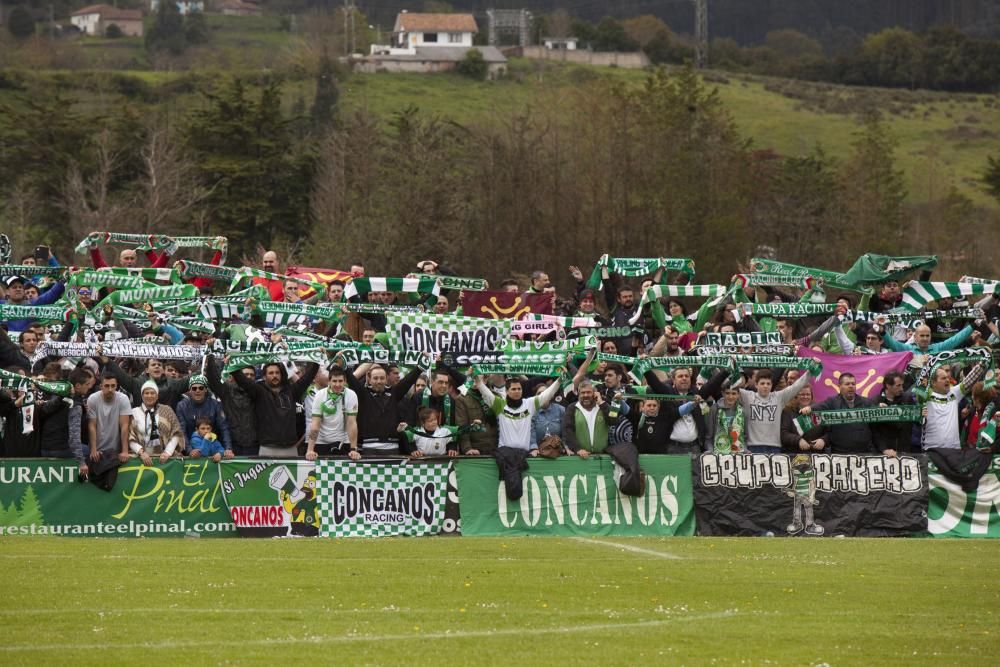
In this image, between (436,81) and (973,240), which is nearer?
(973,240)

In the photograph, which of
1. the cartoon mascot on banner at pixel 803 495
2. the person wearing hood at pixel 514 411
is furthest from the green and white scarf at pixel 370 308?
the cartoon mascot on banner at pixel 803 495

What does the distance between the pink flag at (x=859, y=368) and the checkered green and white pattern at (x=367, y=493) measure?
593 centimetres

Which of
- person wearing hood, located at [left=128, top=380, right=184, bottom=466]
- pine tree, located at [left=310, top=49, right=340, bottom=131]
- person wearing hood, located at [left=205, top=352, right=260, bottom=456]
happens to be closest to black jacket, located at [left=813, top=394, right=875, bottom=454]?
person wearing hood, located at [left=205, top=352, right=260, bottom=456]

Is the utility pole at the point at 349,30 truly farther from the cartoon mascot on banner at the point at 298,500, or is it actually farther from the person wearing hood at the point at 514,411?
the cartoon mascot on banner at the point at 298,500

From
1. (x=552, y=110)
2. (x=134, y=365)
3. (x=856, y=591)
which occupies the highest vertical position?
(x=552, y=110)

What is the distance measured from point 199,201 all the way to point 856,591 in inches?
2752

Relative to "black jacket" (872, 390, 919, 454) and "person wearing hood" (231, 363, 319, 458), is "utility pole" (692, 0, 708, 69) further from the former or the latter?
"person wearing hood" (231, 363, 319, 458)

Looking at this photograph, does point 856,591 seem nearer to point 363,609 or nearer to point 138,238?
point 363,609

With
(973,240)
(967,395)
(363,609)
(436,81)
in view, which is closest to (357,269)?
(967,395)

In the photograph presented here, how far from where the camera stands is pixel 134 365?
2334 cm

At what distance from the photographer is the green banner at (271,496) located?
2105cm

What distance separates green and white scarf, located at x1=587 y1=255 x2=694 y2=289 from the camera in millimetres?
26922

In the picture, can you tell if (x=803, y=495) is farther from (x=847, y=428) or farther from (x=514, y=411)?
(x=514, y=411)

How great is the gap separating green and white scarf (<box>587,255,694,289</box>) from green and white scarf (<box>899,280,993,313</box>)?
3566mm
